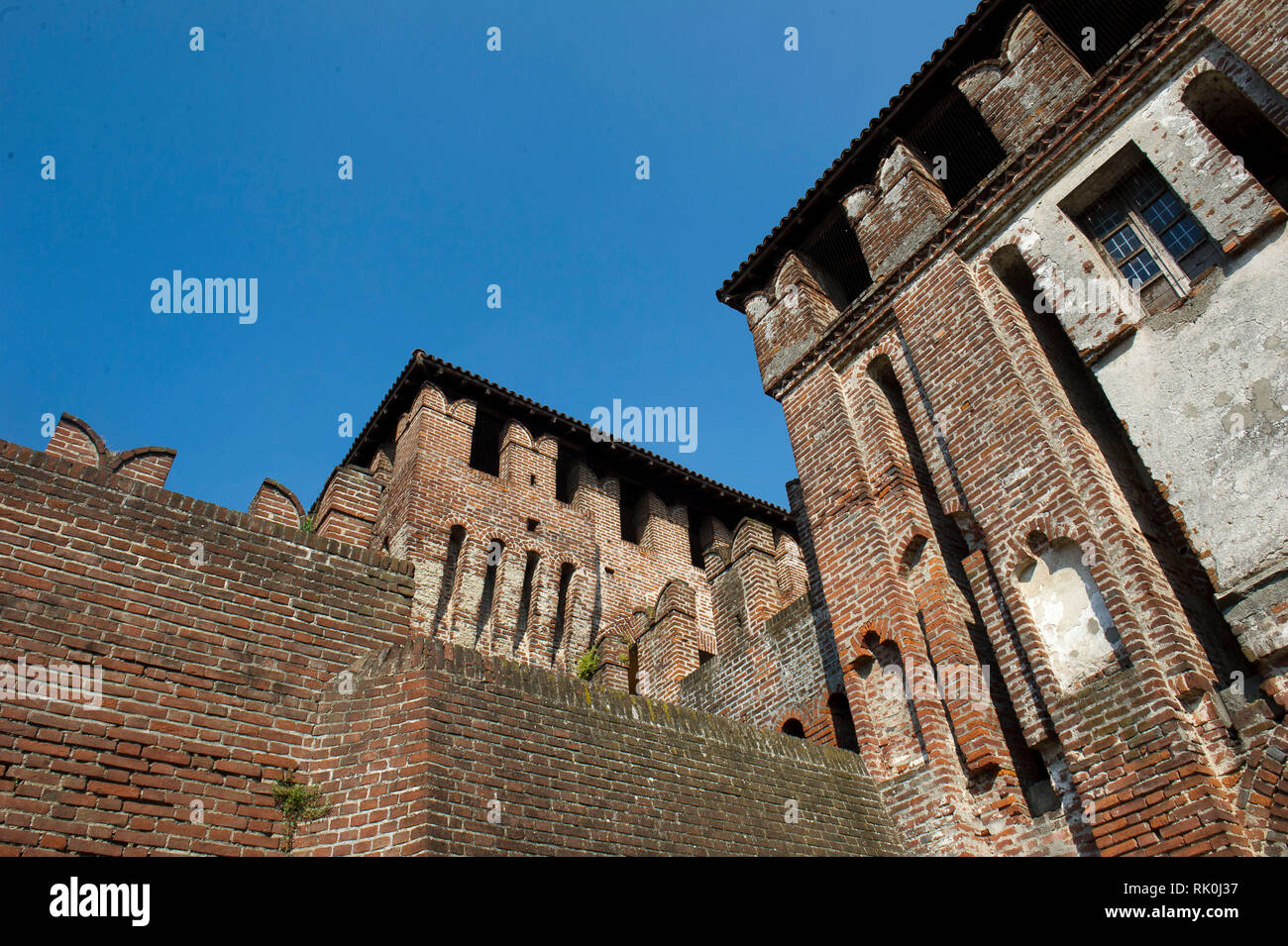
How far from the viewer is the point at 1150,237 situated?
773 cm

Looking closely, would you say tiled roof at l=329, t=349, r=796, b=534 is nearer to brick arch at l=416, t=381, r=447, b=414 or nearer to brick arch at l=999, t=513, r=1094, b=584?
brick arch at l=416, t=381, r=447, b=414

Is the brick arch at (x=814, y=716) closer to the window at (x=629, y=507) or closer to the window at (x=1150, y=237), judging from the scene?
the window at (x=1150, y=237)

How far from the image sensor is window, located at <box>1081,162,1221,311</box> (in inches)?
287

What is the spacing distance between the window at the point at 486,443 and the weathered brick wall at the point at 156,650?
1440cm

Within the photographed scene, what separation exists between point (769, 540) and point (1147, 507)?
618cm

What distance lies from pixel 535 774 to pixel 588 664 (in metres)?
10.7

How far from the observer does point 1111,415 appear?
26.9 ft

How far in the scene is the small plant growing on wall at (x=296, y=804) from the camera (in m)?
5.13

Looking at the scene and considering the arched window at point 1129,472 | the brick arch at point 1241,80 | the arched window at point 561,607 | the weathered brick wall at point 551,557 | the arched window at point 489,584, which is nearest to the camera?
the arched window at point 1129,472

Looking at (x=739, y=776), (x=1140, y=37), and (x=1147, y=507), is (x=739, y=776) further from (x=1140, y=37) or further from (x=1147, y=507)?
(x=1140, y=37)

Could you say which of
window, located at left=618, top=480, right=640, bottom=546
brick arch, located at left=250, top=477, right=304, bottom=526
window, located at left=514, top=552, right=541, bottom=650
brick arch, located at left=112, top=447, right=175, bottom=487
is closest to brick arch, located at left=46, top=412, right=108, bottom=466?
brick arch, located at left=112, top=447, right=175, bottom=487

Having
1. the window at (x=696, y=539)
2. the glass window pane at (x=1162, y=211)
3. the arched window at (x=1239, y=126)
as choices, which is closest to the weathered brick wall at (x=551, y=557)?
the window at (x=696, y=539)

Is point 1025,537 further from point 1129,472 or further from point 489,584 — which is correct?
point 489,584
